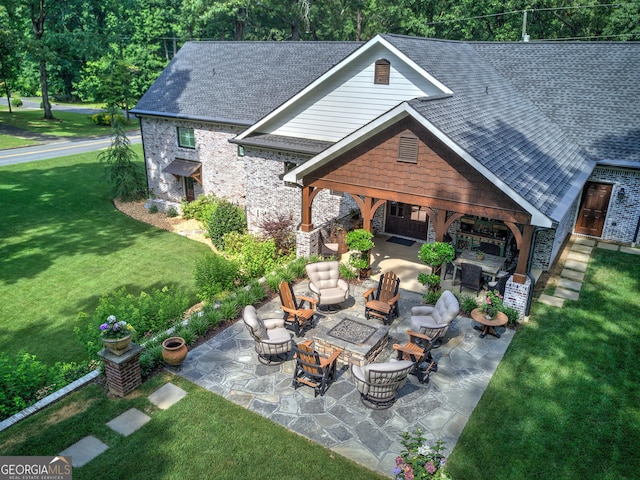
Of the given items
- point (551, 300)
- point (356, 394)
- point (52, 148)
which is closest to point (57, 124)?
point (52, 148)

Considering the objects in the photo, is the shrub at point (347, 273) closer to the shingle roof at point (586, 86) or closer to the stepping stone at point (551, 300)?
the stepping stone at point (551, 300)

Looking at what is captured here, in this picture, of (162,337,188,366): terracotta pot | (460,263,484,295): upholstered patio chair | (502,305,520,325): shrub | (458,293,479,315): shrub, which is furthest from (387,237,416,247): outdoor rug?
(162,337,188,366): terracotta pot

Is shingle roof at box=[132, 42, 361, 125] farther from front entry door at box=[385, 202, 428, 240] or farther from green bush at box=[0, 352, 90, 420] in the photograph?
green bush at box=[0, 352, 90, 420]

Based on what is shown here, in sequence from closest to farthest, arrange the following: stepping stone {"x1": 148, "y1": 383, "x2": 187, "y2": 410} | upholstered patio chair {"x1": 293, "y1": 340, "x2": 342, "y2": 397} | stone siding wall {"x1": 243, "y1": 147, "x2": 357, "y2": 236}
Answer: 1. stepping stone {"x1": 148, "y1": 383, "x2": 187, "y2": 410}
2. upholstered patio chair {"x1": 293, "y1": 340, "x2": 342, "y2": 397}
3. stone siding wall {"x1": 243, "y1": 147, "x2": 357, "y2": 236}

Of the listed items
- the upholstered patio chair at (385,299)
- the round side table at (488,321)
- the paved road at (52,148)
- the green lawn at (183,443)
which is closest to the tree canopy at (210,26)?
the paved road at (52,148)

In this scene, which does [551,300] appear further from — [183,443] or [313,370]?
[183,443]

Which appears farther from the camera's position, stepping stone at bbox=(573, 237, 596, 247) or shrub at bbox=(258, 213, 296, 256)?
shrub at bbox=(258, 213, 296, 256)

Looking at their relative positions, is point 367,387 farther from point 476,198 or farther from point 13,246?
point 13,246

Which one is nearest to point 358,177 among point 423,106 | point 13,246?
point 423,106
